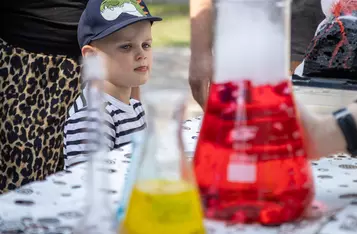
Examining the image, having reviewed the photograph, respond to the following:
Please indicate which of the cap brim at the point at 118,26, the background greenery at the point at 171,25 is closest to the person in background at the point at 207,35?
the cap brim at the point at 118,26

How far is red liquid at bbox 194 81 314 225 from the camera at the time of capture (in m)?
0.94

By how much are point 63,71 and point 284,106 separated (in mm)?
1498

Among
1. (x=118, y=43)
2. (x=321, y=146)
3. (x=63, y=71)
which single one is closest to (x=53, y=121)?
(x=63, y=71)

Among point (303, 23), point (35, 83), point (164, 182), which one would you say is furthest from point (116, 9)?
point (164, 182)

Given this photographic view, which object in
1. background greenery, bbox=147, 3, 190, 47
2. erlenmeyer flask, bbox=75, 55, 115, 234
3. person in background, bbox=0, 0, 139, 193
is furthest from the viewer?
background greenery, bbox=147, 3, 190, 47

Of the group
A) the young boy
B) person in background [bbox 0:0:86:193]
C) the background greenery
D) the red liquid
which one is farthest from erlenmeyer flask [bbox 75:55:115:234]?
the background greenery

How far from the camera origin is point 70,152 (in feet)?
6.36

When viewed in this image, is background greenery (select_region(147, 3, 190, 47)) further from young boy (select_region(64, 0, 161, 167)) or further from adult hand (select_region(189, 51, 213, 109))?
adult hand (select_region(189, 51, 213, 109))

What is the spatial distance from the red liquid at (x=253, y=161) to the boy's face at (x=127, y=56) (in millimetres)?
1192

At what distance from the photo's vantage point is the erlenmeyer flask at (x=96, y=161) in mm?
817

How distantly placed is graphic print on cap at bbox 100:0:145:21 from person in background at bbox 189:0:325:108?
0.60 feet

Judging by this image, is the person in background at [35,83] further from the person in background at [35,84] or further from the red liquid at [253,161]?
the red liquid at [253,161]

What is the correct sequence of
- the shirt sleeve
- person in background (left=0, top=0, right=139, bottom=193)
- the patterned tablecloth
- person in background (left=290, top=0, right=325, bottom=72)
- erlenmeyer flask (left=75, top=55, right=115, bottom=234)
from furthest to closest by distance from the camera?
1. person in background (left=0, top=0, right=139, bottom=193)
2. person in background (left=290, top=0, right=325, bottom=72)
3. the shirt sleeve
4. the patterned tablecloth
5. erlenmeyer flask (left=75, top=55, right=115, bottom=234)

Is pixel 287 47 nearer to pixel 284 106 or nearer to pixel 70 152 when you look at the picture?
pixel 284 106
